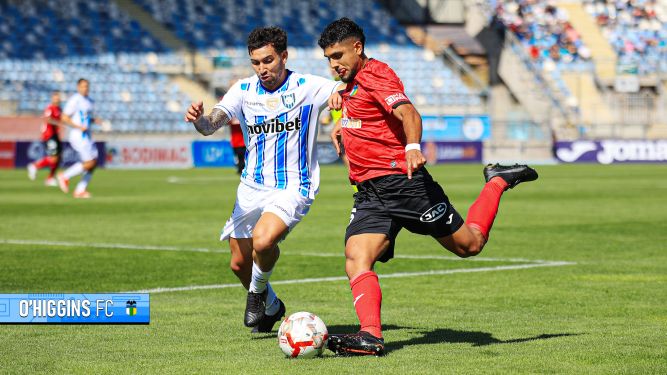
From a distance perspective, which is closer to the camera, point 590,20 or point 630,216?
point 630,216

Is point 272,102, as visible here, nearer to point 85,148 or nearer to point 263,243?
point 263,243

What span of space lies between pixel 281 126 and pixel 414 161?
1648 millimetres

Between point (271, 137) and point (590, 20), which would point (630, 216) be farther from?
point (590, 20)

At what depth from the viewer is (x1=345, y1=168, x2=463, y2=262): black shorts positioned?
23.4 feet

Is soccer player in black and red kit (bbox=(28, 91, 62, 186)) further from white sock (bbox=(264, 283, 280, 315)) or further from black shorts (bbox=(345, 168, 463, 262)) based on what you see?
black shorts (bbox=(345, 168, 463, 262))

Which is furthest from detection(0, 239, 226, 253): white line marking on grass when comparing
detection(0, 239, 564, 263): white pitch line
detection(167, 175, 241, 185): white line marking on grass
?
detection(167, 175, 241, 185): white line marking on grass

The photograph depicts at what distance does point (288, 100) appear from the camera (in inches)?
316

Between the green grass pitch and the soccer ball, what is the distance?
9 centimetres

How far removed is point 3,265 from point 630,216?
34.9 ft

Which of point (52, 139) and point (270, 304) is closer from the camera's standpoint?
point (270, 304)

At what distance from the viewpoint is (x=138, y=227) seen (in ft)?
56.5

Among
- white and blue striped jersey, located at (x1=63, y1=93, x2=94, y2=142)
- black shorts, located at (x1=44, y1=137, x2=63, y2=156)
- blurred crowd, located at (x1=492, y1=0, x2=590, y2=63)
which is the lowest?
black shorts, located at (x1=44, y1=137, x2=63, y2=156)

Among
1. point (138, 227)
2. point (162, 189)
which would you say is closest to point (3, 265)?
point (138, 227)

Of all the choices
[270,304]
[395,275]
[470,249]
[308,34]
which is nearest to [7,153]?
[308,34]
